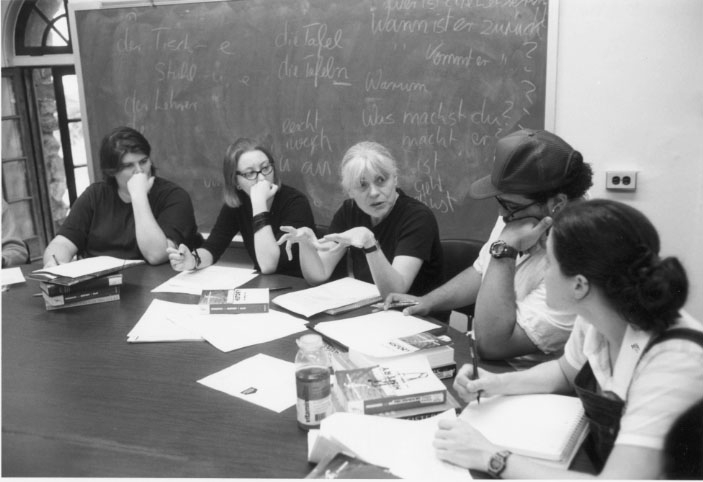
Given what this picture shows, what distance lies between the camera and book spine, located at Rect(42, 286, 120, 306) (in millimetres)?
1905

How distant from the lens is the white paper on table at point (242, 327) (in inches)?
62.4

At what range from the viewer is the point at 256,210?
2.45m

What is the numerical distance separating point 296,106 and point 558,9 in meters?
1.26

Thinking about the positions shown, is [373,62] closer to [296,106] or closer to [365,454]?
[296,106]

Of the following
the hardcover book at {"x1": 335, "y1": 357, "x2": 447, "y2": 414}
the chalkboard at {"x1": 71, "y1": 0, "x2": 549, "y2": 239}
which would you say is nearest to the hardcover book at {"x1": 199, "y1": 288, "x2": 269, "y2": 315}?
the hardcover book at {"x1": 335, "y1": 357, "x2": 447, "y2": 414}

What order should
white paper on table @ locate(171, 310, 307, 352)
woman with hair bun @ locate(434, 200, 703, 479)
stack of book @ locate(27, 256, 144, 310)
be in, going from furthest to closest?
stack of book @ locate(27, 256, 144, 310)
white paper on table @ locate(171, 310, 307, 352)
woman with hair bun @ locate(434, 200, 703, 479)

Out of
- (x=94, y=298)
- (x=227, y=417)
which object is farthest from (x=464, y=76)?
(x=227, y=417)

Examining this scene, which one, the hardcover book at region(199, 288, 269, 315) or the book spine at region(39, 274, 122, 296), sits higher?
the book spine at region(39, 274, 122, 296)

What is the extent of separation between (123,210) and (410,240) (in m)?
1.40

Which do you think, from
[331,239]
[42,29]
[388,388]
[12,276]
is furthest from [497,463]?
[42,29]

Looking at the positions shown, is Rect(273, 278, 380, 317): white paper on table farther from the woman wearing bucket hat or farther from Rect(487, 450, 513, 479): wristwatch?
Rect(487, 450, 513, 479): wristwatch

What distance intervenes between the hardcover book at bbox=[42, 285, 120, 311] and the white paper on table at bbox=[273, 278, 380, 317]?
1.91 ft

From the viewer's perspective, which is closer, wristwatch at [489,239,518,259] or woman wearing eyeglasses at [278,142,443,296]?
wristwatch at [489,239,518,259]

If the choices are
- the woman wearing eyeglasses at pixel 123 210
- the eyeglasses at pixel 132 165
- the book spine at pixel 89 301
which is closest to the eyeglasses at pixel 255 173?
the woman wearing eyeglasses at pixel 123 210
